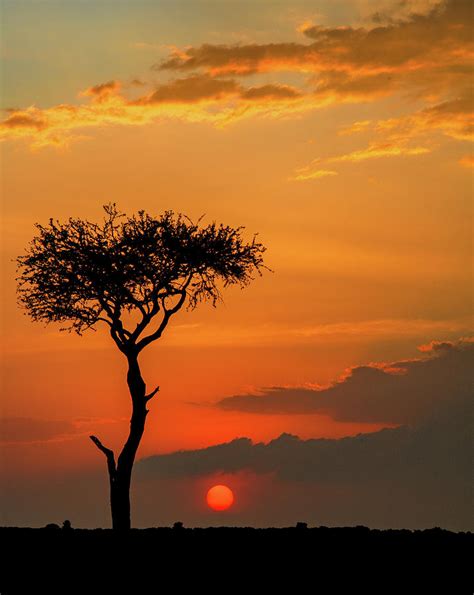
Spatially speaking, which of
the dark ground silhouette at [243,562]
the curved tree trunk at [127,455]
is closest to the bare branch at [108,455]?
the curved tree trunk at [127,455]

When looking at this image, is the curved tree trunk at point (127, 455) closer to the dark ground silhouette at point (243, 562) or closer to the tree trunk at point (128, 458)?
the tree trunk at point (128, 458)

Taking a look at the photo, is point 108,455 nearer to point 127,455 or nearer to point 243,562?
point 127,455

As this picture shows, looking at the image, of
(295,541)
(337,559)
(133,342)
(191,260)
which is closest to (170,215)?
(191,260)

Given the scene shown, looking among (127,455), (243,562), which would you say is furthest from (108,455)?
(243,562)

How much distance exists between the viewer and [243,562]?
37.5m

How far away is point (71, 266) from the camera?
55.4 metres

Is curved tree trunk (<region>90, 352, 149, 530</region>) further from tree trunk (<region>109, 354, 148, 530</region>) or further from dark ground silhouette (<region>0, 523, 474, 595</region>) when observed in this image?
dark ground silhouette (<region>0, 523, 474, 595</region>)

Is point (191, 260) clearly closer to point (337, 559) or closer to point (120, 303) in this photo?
point (120, 303)

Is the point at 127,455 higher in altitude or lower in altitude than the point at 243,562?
higher

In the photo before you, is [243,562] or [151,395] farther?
[151,395]

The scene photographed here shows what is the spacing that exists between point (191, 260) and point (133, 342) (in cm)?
532

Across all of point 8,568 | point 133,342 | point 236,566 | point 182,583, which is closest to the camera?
point 182,583

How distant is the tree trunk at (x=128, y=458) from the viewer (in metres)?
52.9

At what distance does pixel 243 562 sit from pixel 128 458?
16.5 m
